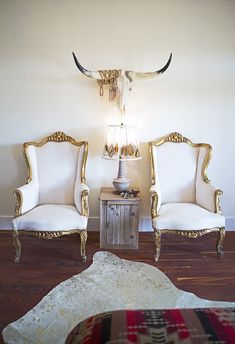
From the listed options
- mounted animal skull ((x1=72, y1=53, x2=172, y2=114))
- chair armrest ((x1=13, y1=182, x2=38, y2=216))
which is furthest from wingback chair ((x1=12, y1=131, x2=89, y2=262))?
mounted animal skull ((x1=72, y1=53, x2=172, y2=114))

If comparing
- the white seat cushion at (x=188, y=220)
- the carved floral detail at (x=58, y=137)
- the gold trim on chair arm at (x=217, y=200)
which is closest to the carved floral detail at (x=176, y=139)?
the gold trim on chair arm at (x=217, y=200)

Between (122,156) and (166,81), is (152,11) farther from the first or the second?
(122,156)

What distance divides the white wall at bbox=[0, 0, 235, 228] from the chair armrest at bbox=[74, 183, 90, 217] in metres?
0.52

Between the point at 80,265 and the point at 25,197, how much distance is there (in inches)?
31.5

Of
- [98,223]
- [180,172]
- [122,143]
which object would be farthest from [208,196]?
[98,223]

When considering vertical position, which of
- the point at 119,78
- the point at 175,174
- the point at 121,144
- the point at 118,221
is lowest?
the point at 118,221

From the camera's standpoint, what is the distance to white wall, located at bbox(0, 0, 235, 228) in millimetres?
2881

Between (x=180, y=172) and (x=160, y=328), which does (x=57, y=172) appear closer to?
(x=180, y=172)

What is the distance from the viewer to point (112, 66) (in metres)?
2.96

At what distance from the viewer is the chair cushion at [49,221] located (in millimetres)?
2354

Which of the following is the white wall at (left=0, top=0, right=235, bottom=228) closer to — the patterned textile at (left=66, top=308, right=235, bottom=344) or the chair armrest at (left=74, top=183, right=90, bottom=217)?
the chair armrest at (left=74, top=183, right=90, bottom=217)

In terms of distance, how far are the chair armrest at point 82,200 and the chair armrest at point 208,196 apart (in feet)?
3.80

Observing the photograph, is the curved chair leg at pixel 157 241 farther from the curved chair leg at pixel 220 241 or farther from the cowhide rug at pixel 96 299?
the curved chair leg at pixel 220 241

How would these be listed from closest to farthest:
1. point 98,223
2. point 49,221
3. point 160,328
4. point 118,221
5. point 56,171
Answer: point 160,328 < point 49,221 < point 118,221 < point 56,171 < point 98,223
